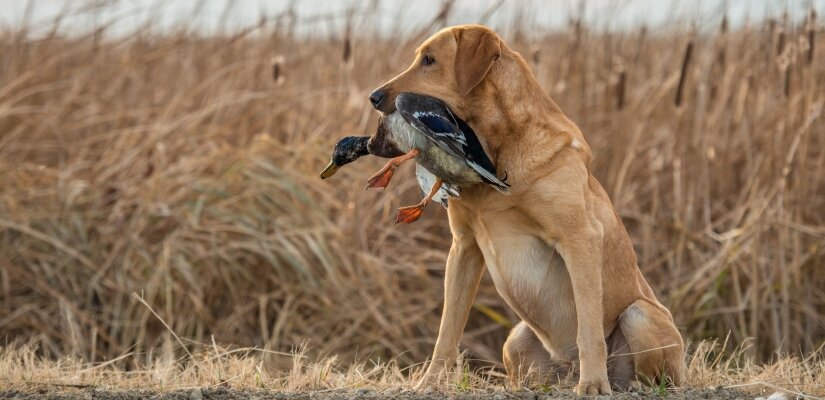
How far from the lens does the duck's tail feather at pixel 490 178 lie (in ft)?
11.3

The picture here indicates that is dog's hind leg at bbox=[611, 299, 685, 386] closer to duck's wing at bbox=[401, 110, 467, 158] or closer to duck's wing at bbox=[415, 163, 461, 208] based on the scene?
duck's wing at bbox=[415, 163, 461, 208]

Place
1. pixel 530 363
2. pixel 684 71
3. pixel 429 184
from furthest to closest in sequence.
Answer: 1. pixel 684 71
2. pixel 530 363
3. pixel 429 184

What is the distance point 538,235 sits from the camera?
3.73m

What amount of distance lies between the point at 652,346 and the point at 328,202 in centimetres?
327

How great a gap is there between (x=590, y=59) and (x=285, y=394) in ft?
15.5

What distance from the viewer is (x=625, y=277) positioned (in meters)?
3.95

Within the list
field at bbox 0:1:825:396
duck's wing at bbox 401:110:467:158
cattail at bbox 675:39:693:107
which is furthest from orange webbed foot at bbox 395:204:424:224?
cattail at bbox 675:39:693:107

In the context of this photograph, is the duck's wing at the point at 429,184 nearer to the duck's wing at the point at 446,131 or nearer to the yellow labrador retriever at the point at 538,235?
the yellow labrador retriever at the point at 538,235

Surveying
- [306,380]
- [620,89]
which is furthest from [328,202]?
[306,380]

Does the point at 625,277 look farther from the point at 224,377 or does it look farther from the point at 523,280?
the point at 224,377

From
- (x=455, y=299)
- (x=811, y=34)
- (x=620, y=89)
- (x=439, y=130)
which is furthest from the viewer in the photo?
(x=620, y=89)

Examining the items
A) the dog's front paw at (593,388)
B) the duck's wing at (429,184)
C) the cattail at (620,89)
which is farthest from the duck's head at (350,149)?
the cattail at (620,89)

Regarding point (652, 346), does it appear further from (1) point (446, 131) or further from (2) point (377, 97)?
(2) point (377, 97)

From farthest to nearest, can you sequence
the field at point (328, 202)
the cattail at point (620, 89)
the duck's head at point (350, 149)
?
the cattail at point (620, 89) → the field at point (328, 202) → the duck's head at point (350, 149)
